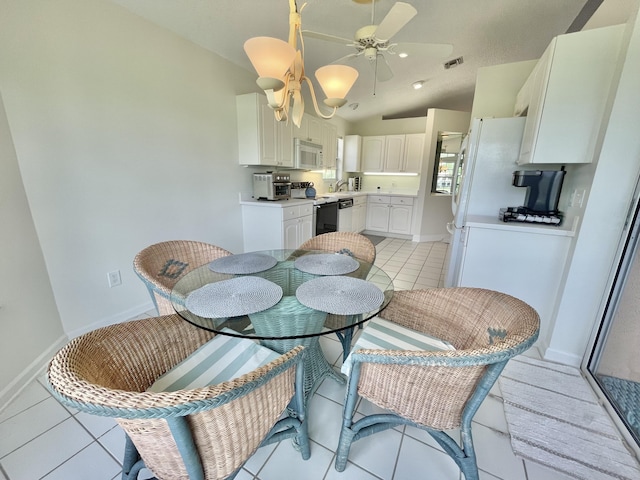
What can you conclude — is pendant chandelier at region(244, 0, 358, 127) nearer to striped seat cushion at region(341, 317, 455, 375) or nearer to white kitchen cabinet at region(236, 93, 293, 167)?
striped seat cushion at region(341, 317, 455, 375)

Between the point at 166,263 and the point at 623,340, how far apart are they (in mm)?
2701

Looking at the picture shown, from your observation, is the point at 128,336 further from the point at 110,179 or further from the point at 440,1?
the point at 440,1

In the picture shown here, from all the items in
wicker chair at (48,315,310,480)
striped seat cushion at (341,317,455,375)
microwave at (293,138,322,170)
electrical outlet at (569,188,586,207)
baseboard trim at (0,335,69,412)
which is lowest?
baseboard trim at (0,335,69,412)

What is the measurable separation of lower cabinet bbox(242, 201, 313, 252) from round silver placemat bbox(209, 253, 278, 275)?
4.45ft

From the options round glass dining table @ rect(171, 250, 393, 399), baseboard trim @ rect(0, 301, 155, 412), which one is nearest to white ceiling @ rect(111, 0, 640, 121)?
Result: round glass dining table @ rect(171, 250, 393, 399)

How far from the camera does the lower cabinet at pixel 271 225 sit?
305 cm

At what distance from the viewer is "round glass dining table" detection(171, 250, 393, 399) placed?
3.46 feet

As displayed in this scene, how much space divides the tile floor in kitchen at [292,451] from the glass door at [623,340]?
2.03ft

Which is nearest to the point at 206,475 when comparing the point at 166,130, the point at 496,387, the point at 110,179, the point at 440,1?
the point at 496,387

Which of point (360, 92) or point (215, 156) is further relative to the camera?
point (360, 92)

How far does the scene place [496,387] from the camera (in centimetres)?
157

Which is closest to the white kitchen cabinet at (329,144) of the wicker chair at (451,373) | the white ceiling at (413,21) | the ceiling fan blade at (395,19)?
the white ceiling at (413,21)

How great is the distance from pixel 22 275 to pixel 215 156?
1771mm

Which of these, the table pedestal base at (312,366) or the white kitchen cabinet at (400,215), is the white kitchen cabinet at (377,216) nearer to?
the white kitchen cabinet at (400,215)
